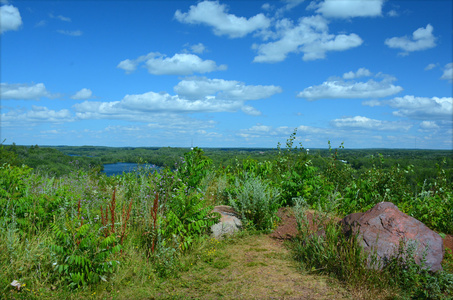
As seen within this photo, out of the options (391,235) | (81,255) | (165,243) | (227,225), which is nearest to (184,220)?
(165,243)

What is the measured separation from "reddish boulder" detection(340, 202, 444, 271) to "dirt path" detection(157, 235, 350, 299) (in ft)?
2.91

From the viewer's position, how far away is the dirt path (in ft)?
13.5

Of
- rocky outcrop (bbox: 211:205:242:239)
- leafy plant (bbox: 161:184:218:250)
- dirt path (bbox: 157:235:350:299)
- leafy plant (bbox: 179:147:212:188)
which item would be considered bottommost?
dirt path (bbox: 157:235:350:299)

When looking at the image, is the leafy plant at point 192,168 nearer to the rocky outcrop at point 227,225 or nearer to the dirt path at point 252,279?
the rocky outcrop at point 227,225

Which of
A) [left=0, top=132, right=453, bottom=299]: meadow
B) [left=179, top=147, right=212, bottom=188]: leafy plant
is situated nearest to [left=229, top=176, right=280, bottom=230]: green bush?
[left=0, top=132, right=453, bottom=299]: meadow

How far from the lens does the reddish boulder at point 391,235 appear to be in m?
4.47

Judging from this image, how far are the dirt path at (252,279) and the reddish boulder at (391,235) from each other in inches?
35.0

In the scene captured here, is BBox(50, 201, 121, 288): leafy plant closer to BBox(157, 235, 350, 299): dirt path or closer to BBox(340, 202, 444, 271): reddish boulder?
BBox(157, 235, 350, 299): dirt path

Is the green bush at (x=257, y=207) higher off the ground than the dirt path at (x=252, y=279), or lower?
higher

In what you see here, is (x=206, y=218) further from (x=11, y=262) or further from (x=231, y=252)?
(x=11, y=262)

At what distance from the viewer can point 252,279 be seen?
448 cm

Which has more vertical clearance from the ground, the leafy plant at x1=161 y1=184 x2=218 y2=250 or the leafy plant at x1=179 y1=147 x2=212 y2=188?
the leafy plant at x1=179 y1=147 x2=212 y2=188

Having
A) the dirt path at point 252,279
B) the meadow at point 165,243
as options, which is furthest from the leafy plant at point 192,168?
the dirt path at point 252,279

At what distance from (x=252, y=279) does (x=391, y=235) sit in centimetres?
214
